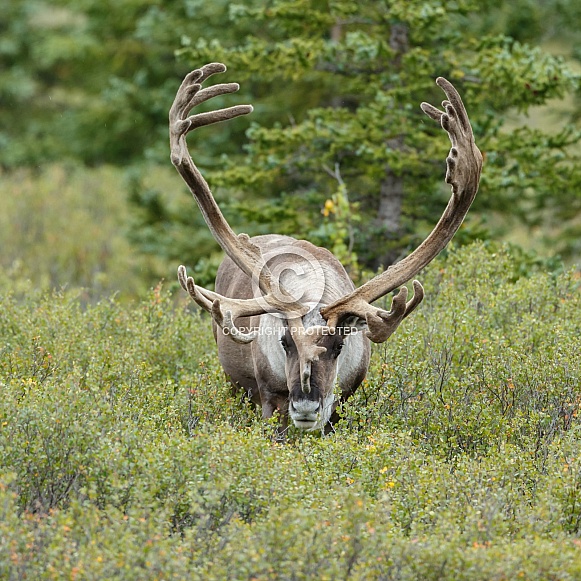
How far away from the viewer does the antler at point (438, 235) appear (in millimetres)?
6668

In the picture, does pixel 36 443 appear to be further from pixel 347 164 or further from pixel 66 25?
pixel 66 25

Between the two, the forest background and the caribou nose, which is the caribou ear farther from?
the forest background


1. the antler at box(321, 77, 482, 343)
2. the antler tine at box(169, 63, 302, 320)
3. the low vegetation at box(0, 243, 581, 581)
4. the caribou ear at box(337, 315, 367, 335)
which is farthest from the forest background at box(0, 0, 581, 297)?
the caribou ear at box(337, 315, 367, 335)

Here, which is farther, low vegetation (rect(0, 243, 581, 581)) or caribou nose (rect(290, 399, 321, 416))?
caribou nose (rect(290, 399, 321, 416))

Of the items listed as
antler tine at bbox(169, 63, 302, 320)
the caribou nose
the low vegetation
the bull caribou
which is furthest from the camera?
antler tine at bbox(169, 63, 302, 320)

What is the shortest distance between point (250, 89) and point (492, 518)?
1230 centimetres

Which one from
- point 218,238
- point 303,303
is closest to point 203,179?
point 218,238

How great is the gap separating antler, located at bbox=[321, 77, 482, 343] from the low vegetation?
23.1 inches

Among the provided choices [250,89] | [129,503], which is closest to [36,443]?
[129,503]

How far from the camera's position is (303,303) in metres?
6.89

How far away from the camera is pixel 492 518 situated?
5234mm

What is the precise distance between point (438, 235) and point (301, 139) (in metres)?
4.30

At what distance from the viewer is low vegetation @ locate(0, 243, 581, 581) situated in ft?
15.7

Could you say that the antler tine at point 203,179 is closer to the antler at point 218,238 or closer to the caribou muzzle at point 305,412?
the antler at point 218,238
